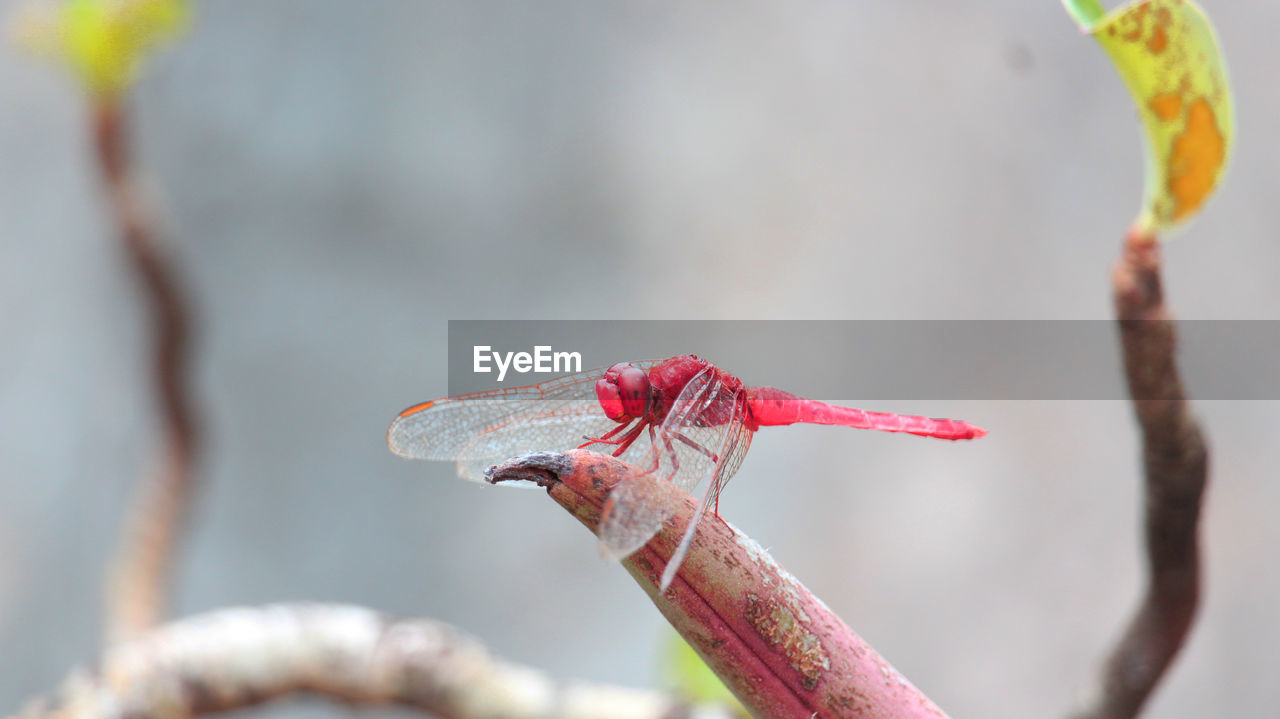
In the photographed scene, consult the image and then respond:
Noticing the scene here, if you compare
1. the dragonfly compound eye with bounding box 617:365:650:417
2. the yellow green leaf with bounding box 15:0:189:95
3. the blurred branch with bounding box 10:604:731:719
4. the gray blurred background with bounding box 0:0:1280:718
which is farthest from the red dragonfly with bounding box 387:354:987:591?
the gray blurred background with bounding box 0:0:1280:718

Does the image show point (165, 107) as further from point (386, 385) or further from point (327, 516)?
point (327, 516)

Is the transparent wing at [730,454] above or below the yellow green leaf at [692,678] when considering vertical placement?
above

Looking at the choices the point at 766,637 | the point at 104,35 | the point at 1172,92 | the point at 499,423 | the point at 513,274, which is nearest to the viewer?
the point at 766,637

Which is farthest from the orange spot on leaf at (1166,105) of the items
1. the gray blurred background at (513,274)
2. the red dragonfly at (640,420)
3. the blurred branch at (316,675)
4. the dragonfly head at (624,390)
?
the gray blurred background at (513,274)

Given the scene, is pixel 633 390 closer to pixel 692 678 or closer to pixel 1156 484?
pixel 1156 484

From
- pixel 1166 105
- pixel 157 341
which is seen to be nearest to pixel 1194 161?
pixel 1166 105

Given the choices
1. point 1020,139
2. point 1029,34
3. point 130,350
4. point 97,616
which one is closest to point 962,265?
point 1020,139

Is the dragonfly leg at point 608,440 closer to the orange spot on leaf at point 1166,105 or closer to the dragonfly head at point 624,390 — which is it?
the dragonfly head at point 624,390
